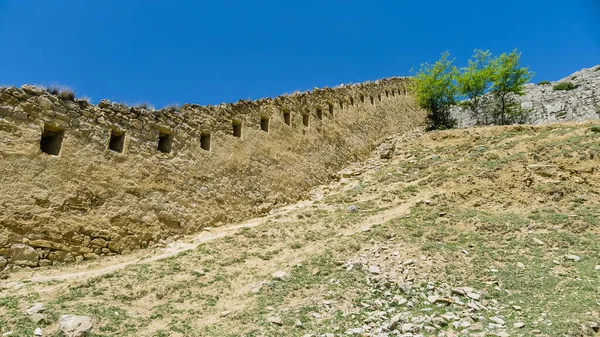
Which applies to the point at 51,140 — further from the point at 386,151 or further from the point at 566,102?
the point at 566,102

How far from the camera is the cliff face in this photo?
2567 centimetres

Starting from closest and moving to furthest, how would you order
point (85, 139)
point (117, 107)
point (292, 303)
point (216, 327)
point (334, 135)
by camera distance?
point (216, 327) < point (292, 303) < point (85, 139) < point (117, 107) < point (334, 135)

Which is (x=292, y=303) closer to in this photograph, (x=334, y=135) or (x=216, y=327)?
(x=216, y=327)

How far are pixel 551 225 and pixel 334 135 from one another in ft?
36.3

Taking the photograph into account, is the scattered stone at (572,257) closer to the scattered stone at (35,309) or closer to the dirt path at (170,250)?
the dirt path at (170,250)

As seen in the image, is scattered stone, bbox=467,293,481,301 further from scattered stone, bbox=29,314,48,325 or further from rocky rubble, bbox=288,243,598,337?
scattered stone, bbox=29,314,48,325

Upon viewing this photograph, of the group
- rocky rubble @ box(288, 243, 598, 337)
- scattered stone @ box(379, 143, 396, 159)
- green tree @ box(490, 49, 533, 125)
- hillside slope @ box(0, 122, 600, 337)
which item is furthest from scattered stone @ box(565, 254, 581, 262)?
green tree @ box(490, 49, 533, 125)

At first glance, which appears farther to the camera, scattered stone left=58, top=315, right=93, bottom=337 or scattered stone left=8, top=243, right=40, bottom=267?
scattered stone left=8, top=243, right=40, bottom=267

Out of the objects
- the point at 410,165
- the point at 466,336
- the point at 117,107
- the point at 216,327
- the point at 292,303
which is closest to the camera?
the point at 466,336

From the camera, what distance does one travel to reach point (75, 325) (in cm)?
639

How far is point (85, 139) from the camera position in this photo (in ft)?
34.2

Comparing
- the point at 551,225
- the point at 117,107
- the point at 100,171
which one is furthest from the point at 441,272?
the point at 117,107

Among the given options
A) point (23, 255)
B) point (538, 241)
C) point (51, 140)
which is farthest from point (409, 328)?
point (51, 140)

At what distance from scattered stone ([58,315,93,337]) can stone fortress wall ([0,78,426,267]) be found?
3224 mm
